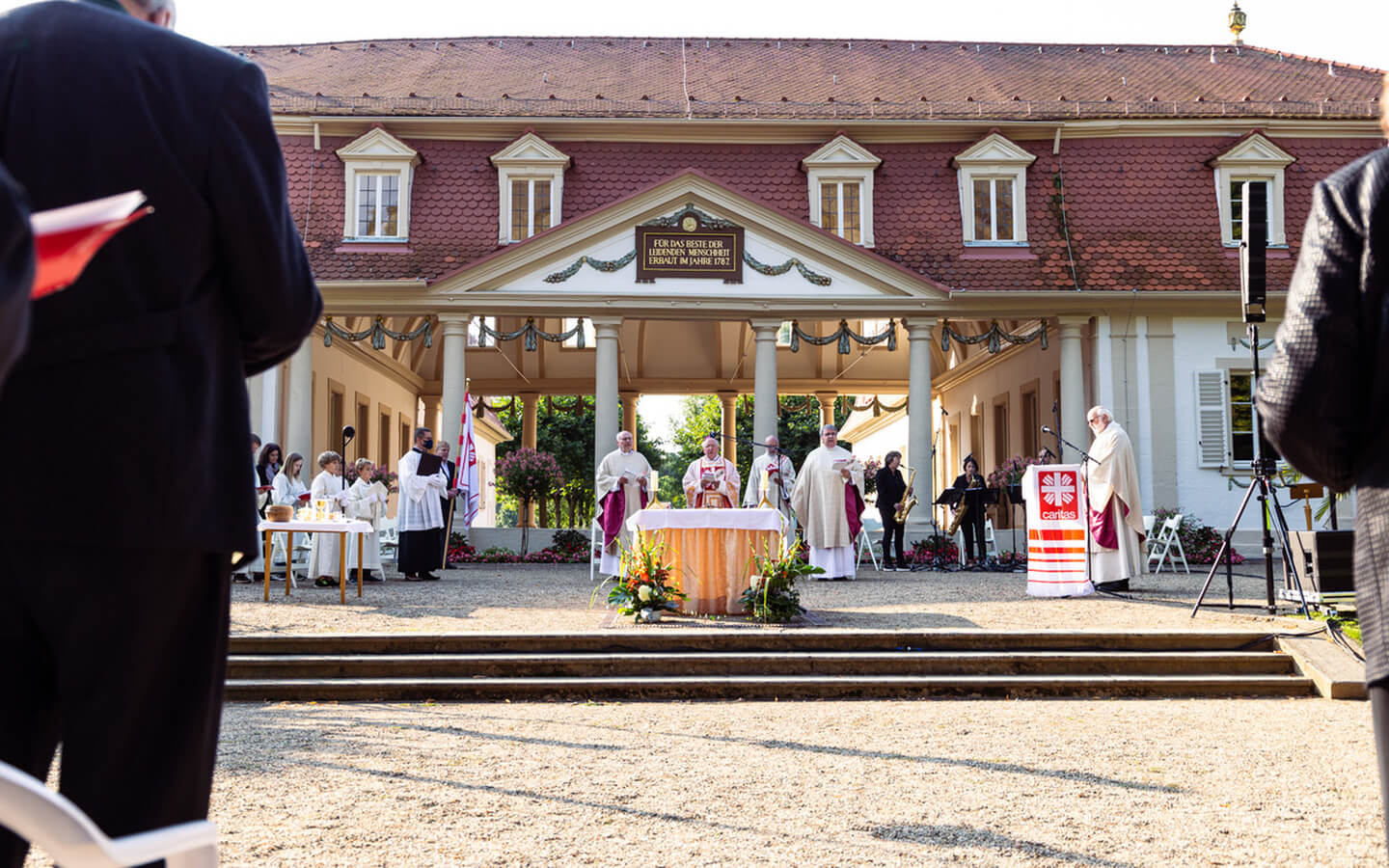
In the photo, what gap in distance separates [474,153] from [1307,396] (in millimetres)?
21775

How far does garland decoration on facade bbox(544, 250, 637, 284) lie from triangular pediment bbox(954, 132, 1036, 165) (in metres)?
6.52

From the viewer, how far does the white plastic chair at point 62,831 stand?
1306 millimetres

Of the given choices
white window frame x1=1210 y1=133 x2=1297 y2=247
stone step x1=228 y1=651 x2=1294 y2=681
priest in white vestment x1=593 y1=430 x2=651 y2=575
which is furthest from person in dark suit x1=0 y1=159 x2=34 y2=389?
white window frame x1=1210 y1=133 x2=1297 y2=247

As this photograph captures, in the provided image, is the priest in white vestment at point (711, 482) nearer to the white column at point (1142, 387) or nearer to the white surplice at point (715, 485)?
the white surplice at point (715, 485)

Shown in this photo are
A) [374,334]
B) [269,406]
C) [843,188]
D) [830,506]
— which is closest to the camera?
[830,506]

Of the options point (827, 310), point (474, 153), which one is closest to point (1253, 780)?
point (827, 310)

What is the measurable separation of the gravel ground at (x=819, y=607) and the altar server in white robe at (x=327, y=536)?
330 millimetres

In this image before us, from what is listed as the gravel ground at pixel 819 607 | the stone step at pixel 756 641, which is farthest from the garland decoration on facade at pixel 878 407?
the stone step at pixel 756 641

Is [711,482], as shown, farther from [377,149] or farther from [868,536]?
[377,149]

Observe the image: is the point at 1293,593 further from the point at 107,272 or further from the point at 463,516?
the point at 463,516

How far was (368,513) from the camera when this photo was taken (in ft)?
52.6

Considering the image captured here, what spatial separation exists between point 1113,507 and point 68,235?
46.0 ft

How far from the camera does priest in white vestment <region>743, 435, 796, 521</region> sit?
720 inches

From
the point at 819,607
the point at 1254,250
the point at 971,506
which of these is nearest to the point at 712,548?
the point at 819,607
